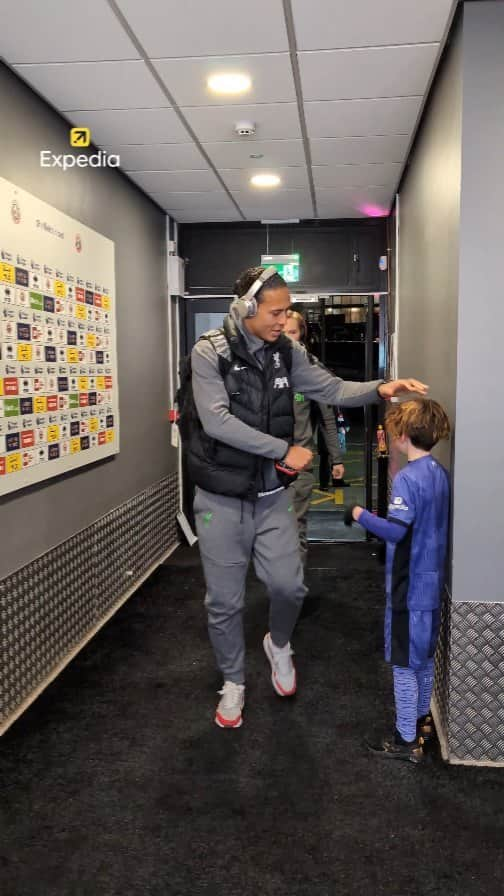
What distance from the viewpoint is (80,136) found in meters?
3.65

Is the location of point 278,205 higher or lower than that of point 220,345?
higher

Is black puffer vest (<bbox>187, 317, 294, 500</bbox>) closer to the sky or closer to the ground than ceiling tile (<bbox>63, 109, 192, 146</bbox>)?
closer to the ground

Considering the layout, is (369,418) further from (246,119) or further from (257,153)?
(246,119)

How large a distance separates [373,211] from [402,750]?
13.9 feet

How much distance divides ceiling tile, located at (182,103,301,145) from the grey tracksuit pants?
183cm

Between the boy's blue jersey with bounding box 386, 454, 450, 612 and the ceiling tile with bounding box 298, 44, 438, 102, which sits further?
the ceiling tile with bounding box 298, 44, 438, 102

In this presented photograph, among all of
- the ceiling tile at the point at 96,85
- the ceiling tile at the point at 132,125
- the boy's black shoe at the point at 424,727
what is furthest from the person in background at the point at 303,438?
the boy's black shoe at the point at 424,727

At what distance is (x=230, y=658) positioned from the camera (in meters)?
2.88

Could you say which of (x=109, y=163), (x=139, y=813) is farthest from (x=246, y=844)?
(x=109, y=163)

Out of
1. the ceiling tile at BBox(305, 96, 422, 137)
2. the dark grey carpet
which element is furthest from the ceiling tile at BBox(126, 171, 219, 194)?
the dark grey carpet

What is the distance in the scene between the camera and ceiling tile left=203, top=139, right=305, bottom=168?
3.84 m

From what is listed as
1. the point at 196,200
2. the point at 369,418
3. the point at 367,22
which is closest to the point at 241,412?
the point at 367,22

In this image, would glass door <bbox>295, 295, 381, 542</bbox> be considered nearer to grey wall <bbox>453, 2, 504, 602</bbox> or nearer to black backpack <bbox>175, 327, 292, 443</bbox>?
black backpack <bbox>175, 327, 292, 443</bbox>

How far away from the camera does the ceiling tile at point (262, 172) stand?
4348 millimetres
